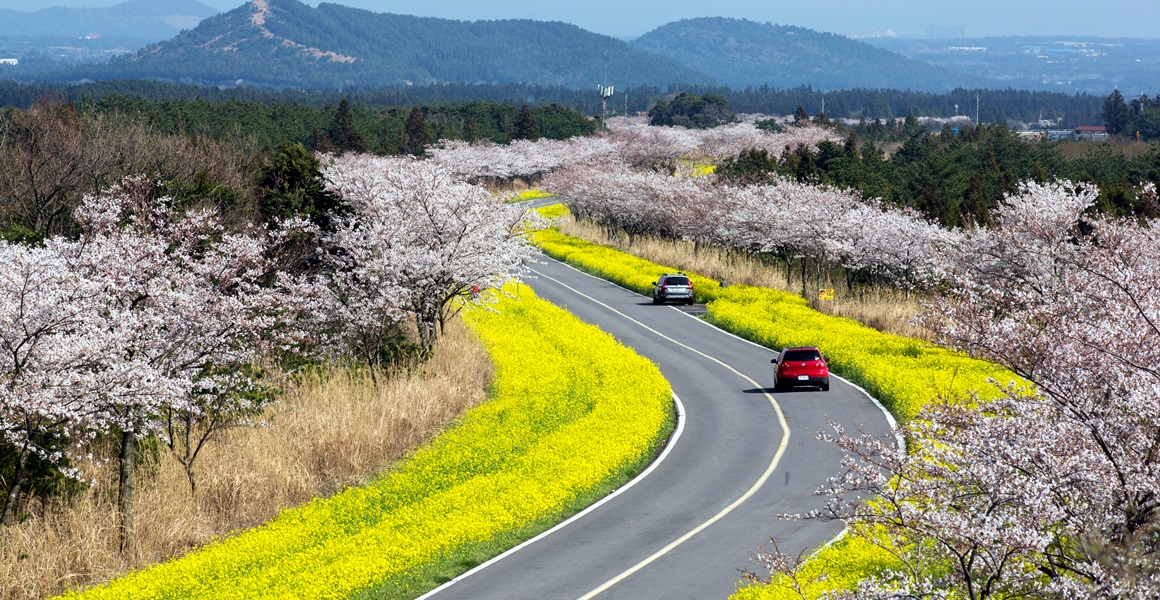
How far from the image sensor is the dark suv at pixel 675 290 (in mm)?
54156

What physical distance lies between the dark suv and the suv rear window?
19.9 m

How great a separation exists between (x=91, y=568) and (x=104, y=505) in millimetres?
2541

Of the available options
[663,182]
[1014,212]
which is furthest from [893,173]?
[1014,212]

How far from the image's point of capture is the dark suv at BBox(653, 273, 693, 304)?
178 ft

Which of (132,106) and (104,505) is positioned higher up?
(132,106)

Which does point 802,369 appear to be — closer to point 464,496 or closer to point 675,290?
point 464,496

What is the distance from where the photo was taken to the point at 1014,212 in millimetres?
47625

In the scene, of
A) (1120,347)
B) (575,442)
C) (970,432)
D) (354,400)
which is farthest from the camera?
(354,400)

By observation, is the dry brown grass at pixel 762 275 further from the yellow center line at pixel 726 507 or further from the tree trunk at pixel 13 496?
the tree trunk at pixel 13 496

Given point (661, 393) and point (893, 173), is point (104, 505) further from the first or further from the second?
point (893, 173)

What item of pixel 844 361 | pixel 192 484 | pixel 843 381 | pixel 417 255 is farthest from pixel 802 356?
pixel 192 484

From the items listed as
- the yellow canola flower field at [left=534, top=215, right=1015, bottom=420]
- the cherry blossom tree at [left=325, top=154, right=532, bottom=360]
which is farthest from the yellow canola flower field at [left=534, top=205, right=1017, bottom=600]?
the cherry blossom tree at [left=325, top=154, right=532, bottom=360]

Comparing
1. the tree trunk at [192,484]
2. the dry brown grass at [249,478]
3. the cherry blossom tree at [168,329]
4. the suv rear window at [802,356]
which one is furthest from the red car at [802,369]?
the tree trunk at [192,484]

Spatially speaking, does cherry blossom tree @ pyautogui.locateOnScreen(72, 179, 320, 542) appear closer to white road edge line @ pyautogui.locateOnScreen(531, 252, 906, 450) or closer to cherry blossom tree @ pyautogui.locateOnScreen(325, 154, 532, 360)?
cherry blossom tree @ pyautogui.locateOnScreen(325, 154, 532, 360)
